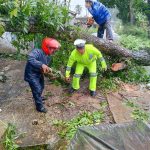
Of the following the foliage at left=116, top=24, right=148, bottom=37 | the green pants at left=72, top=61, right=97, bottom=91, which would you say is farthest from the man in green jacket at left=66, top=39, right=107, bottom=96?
the foliage at left=116, top=24, right=148, bottom=37

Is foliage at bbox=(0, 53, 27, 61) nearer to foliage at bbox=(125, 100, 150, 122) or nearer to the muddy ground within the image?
the muddy ground

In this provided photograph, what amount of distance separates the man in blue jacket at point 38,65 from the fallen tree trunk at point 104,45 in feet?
5.98

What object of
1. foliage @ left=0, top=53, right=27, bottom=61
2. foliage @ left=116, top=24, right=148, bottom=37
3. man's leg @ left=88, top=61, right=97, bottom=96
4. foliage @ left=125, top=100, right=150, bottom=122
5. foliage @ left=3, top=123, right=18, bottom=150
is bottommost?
foliage @ left=116, top=24, right=148, bottom=37

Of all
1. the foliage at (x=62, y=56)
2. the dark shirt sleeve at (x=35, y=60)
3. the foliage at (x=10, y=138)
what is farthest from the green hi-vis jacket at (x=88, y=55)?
the foliage at (x=10, y=138)

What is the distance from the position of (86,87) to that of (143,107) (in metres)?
1.55

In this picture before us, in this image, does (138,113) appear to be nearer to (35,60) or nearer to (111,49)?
(111,49)

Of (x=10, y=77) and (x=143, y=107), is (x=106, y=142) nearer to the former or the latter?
(x=143, y=107)

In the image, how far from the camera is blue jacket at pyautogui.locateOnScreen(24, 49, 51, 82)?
7.03 meters

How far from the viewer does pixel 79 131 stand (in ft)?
16.4

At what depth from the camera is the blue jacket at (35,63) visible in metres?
7.03

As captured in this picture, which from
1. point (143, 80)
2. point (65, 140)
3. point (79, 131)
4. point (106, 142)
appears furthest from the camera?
point (143, 80)

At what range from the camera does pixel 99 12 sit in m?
9.62

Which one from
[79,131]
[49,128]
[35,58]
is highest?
[35,58]

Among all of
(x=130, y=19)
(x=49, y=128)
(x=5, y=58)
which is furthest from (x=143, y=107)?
(x=130, y=19)
